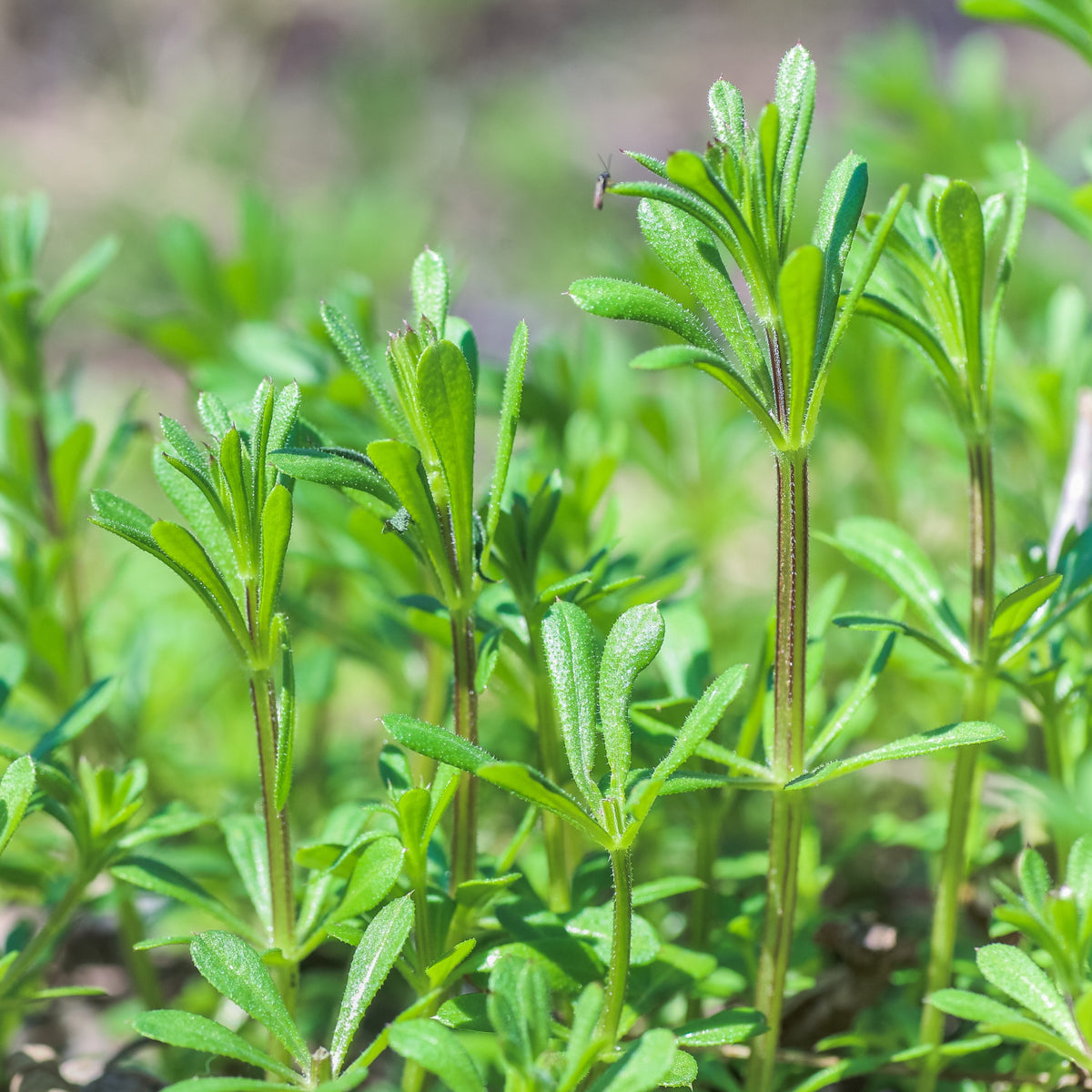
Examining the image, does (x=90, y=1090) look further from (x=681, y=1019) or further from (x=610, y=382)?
(x=610, y=382)

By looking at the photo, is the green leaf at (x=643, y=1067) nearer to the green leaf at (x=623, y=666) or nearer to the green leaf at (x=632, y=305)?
the green leaf at (x=623, y=666)

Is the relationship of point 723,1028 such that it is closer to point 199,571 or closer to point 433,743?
point 433,743

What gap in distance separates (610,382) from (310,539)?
0.54 metres

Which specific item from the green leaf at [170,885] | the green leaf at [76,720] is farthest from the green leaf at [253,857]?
the green leaf at [76,720]

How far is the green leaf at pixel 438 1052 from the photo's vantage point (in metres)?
0.70

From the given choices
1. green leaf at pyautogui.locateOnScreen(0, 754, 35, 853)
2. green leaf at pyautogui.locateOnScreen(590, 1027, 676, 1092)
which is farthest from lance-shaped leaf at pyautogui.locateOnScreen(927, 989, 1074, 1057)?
green leaf at pyautogui.locateOnScreen(0, 754, 35, 853)

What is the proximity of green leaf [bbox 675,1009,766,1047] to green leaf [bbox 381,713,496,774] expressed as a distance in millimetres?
252

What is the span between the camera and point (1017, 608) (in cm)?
88

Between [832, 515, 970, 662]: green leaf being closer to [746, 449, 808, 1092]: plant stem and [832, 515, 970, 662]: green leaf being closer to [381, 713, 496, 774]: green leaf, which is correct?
[746, 449, 808, 1092]: plant stem

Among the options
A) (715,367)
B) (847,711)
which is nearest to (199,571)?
(715,367)

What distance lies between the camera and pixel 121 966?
1.54 m

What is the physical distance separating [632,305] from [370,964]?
0.49m

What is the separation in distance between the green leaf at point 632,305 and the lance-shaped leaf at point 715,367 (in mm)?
29

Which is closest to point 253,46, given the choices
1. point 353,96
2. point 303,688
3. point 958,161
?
point 353,96
